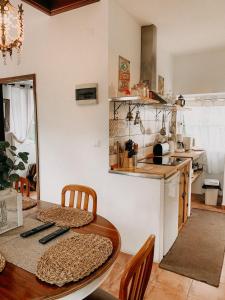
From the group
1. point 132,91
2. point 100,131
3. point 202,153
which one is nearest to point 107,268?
point 100,131

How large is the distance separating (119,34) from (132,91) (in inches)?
25.2

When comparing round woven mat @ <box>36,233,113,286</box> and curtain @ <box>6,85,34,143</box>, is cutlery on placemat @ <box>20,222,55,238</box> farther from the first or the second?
curtain @ <box>6,85,34,143</box>

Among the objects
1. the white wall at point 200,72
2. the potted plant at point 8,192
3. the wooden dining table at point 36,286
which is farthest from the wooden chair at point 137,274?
the white wall at point 200,72

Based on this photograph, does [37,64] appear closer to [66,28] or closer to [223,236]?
[66,28]

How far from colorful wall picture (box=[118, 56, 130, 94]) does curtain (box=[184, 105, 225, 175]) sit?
7.45 feet

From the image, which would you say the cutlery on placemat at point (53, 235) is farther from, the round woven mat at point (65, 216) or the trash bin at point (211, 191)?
the trash bin at point (211, 191)

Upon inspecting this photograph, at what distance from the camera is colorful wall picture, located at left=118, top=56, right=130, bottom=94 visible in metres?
2.69

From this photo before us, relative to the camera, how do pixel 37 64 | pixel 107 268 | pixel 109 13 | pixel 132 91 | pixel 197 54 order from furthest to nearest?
pixel 197 54, pixel 37 64, pixel 132 91, pixel 109 13, pixel 107 268

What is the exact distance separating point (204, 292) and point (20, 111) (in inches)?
168

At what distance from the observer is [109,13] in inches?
95.3

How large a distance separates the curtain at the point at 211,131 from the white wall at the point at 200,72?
1.64ft

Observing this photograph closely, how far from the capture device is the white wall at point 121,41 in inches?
98.4

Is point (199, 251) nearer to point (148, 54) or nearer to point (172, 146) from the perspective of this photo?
point (172, 146)

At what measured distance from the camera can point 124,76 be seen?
109 inches
